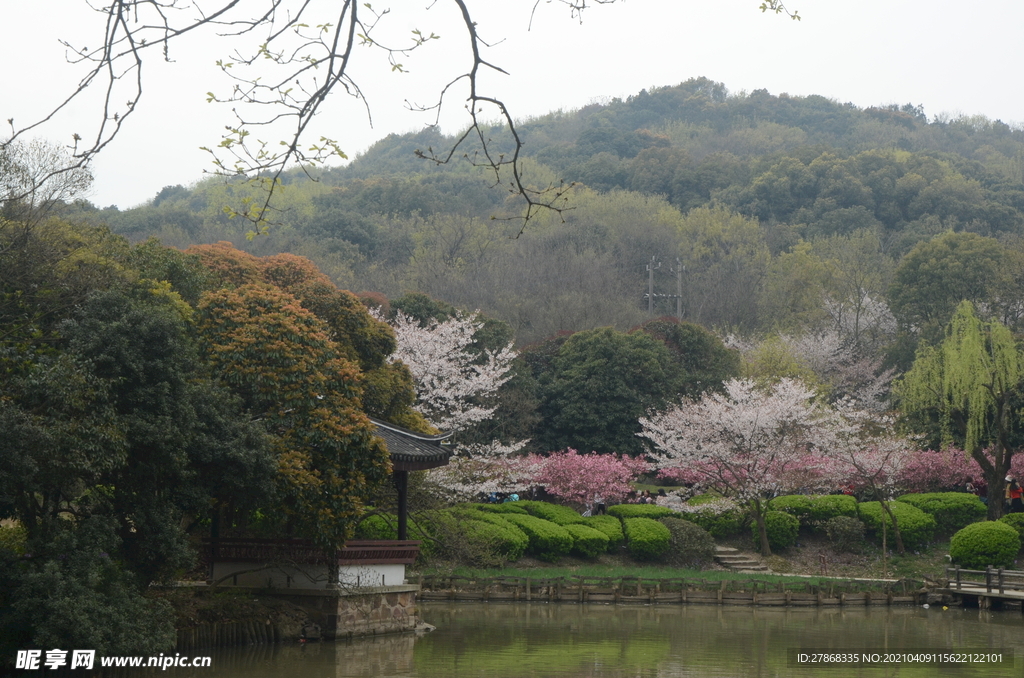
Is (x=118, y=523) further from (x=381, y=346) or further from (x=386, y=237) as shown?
(x=386, y=237)

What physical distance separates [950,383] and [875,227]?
34.7m

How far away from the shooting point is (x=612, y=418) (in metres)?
33.1

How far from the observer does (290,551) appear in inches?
600

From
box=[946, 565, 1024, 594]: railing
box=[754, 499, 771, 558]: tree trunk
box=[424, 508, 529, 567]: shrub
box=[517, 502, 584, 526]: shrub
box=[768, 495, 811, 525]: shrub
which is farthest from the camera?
box=[768, 495, 811, 525]: shrub

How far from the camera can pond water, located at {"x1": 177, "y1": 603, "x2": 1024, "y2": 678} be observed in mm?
13117

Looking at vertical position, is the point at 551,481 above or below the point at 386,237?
below

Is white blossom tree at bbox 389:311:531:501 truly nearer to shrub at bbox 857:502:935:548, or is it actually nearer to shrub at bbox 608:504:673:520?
shrub at bbox 608:504:673:520

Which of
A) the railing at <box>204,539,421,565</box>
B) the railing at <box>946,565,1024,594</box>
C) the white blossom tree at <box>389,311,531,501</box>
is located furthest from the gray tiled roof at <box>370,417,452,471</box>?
the railing at <box>946,565,1024,594</box>

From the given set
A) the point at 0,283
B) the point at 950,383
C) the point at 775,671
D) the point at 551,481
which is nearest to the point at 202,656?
the point at 0,283

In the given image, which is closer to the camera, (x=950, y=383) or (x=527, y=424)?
(x=950, y=383)

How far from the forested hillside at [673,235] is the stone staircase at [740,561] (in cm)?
1566

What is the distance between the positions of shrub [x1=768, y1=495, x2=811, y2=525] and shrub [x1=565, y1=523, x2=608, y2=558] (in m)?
5.48

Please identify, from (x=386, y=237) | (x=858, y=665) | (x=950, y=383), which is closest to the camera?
(x=858, y=665)

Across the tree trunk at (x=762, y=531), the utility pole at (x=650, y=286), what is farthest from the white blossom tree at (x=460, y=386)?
the utility pole at (x=650, y=286)
